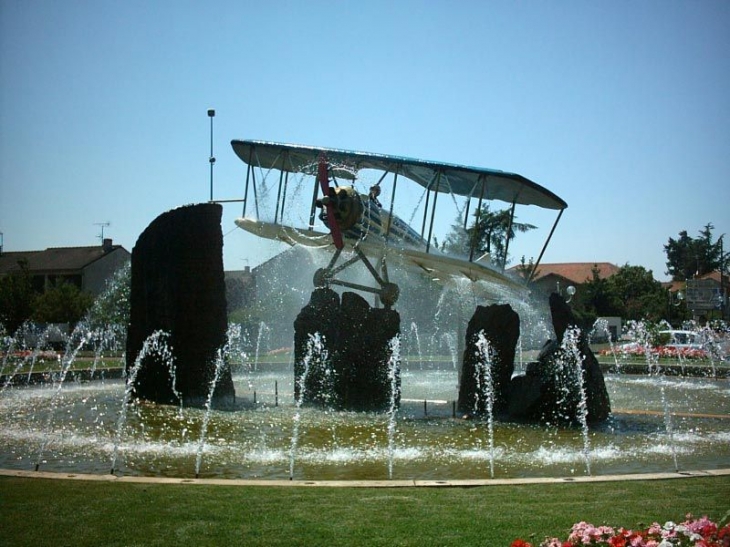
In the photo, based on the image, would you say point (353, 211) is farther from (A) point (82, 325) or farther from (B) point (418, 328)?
(A) point (82, 325)

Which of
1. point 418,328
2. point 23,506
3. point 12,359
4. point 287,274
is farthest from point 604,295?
point 23,506

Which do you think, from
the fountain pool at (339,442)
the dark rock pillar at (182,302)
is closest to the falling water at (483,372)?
the fountain pool at (339,442)

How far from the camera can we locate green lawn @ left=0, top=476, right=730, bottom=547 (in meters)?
6.71

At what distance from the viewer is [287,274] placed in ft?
174

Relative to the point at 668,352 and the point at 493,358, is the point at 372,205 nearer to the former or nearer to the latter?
the point at 493,358

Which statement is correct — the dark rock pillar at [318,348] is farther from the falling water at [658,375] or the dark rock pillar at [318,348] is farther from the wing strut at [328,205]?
the falling water at [658,375]

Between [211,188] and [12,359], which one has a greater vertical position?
[211,188]

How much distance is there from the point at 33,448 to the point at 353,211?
9.80 m

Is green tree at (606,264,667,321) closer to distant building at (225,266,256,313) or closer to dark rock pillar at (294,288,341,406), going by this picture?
distant building at (225,266,256,313)

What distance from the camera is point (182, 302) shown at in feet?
60.1

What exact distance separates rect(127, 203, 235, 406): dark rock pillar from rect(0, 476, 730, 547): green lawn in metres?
9.23

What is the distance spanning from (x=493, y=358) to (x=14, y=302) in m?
41.4

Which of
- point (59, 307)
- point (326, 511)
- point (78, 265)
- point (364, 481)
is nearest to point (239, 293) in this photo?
point (59, 307)

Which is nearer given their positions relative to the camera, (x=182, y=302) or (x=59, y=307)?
(x=182, y=302)
